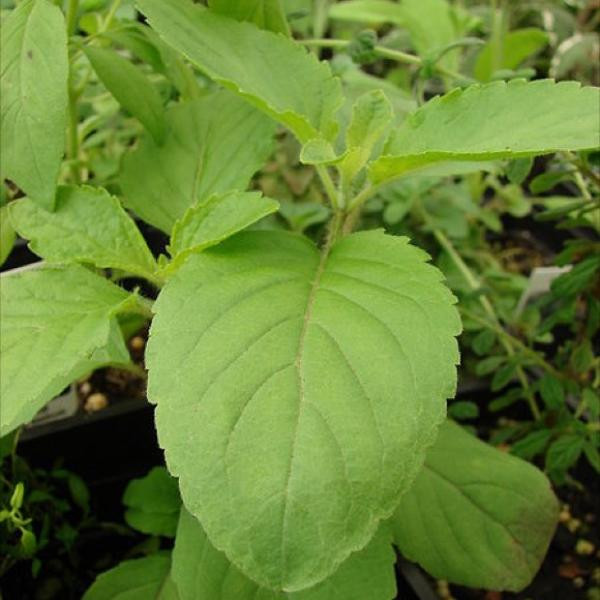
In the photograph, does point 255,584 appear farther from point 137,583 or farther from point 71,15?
point 71,15

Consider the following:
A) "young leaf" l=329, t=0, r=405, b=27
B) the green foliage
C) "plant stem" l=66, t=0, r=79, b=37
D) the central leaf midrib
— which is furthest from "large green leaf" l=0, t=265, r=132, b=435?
"young leaf" l=329, t=0, r=405, b=27

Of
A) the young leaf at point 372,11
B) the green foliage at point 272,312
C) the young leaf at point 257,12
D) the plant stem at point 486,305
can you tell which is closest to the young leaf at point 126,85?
the green foliage at point 272,312

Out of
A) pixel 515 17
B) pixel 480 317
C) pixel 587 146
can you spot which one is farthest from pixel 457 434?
pixel 515 17

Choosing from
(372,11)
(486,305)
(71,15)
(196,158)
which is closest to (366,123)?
(196,158)

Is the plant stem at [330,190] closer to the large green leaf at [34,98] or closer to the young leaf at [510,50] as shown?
the large green leaf at [34,98]

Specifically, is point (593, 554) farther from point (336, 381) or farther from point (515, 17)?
point (515, 17)

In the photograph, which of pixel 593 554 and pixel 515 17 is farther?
pixel 515 17
